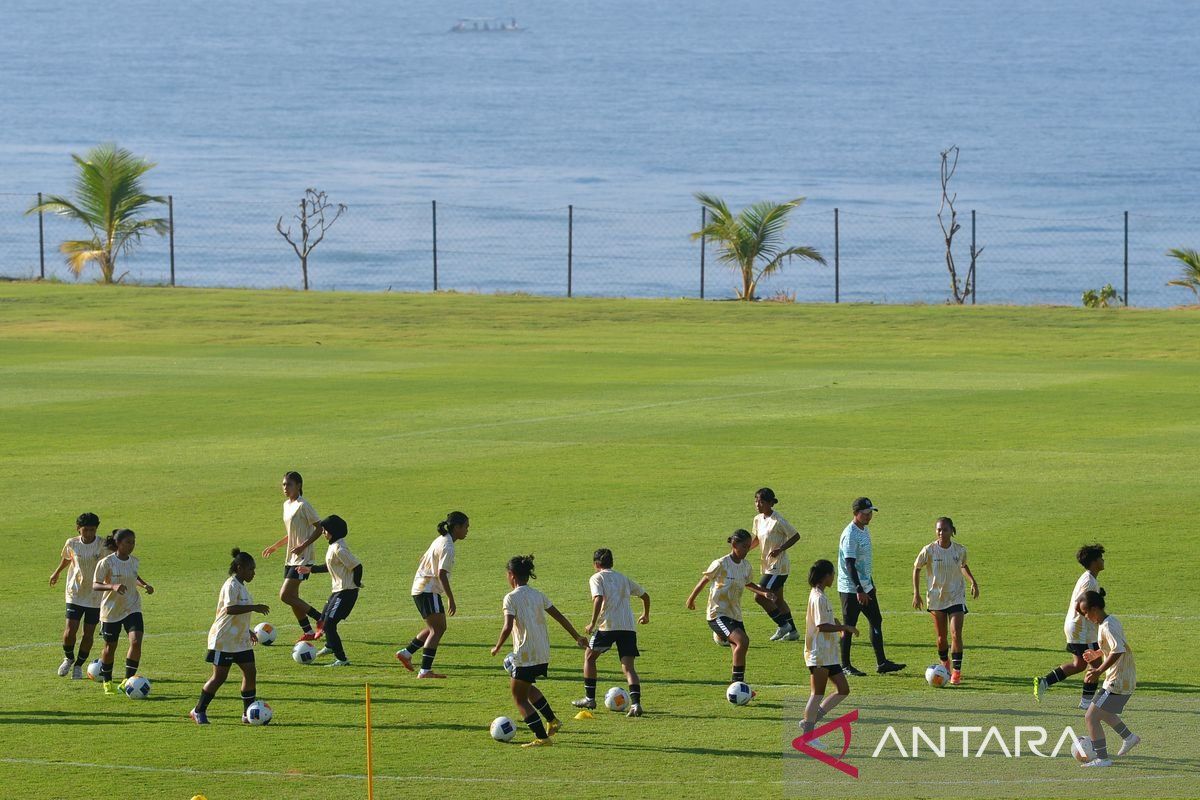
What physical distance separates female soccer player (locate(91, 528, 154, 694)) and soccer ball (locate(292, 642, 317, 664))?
1.77 meters

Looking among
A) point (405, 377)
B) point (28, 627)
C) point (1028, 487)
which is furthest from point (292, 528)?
point (405, 377)

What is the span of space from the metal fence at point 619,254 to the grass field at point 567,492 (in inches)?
1527

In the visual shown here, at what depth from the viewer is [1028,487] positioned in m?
31.0

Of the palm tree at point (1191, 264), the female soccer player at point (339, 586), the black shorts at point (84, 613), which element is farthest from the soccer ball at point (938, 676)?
the palm tree at point (1191, 264)

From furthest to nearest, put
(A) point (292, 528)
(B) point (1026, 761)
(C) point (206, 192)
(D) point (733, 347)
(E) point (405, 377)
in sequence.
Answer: (C) point (206, 192), (D) point (733, 347), (E) point (405, 377), (A) point (292, 528), (B) point (1026, 761)

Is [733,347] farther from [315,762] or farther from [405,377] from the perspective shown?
[315,762]

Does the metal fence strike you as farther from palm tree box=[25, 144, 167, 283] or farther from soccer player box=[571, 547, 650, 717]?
soccer player box=[571, 547, 650, 717]

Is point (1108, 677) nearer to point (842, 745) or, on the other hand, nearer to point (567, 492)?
point (842, 745)

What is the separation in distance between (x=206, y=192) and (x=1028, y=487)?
134170 millimetres

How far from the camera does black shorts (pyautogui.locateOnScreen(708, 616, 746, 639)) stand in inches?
738

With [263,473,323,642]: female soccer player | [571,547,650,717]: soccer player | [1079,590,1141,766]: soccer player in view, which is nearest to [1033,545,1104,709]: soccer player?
[1079,590,1141,766]: soccer player

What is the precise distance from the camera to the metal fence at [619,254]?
104250 millimetres

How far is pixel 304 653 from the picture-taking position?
66.1ft

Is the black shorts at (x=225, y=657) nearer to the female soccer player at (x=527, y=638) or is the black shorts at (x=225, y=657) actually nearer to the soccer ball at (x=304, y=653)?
the female soccer player at (x=527, y=638)
